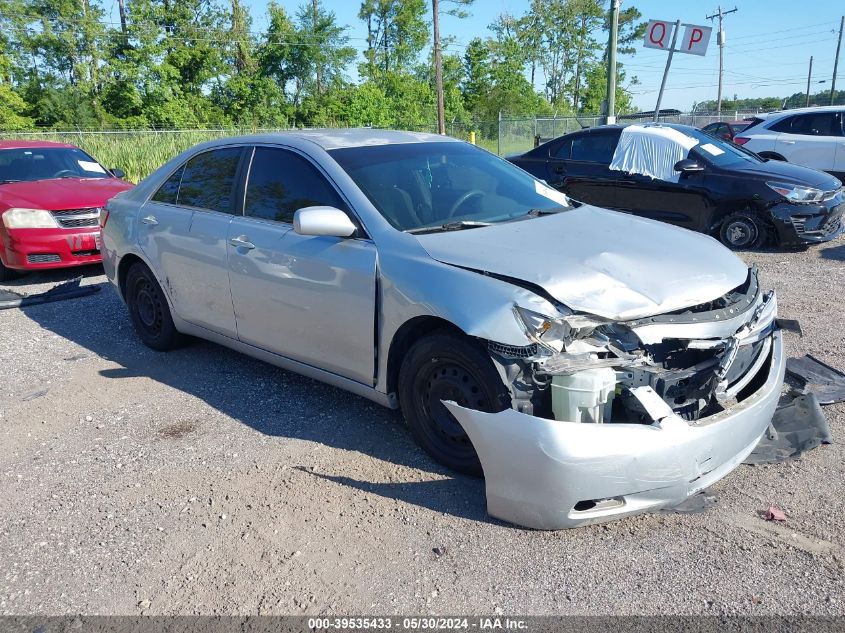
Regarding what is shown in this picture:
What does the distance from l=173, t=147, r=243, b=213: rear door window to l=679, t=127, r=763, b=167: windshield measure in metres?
6.29

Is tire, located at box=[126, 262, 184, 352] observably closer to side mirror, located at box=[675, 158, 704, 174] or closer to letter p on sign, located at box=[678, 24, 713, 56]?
side mirror, located at box=[675, 158, 704, 174]

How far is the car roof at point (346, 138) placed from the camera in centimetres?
431

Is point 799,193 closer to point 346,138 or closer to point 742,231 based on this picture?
point 742,231

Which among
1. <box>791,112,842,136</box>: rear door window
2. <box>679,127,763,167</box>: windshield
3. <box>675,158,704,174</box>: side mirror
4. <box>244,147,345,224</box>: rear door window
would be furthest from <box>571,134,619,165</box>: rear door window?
<box>791,112,842,136</box>: rear door window

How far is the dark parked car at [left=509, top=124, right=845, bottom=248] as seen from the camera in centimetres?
827

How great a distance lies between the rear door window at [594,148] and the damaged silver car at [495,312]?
5.26 meters

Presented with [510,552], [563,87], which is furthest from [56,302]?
[563,87]

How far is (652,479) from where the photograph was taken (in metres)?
2.79

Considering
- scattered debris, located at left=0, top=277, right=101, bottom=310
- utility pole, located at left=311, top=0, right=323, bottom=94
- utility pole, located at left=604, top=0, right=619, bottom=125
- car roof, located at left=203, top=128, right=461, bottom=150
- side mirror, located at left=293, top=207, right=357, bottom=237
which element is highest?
utility pole, located at left=311, top=0, right=323, bottom=94

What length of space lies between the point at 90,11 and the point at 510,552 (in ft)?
149

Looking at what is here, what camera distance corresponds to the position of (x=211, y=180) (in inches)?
191

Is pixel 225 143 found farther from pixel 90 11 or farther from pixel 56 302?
pixel 90 11

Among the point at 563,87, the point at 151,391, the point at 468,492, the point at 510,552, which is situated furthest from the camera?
the point at 563,87

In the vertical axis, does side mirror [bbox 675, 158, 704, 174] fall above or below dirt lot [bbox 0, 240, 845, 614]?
above
